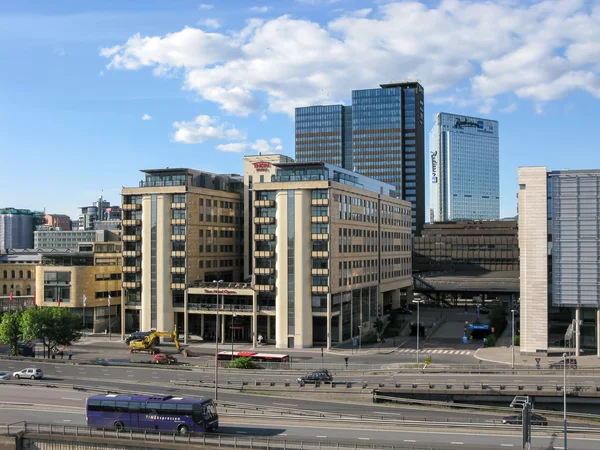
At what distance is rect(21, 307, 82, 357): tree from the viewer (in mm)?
92875

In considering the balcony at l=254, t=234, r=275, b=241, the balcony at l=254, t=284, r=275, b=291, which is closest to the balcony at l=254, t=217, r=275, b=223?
the balcony at l=254, t=234, r=275, b=241

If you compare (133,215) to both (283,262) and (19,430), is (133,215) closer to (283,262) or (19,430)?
(283,262)

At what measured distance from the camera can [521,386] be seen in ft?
210

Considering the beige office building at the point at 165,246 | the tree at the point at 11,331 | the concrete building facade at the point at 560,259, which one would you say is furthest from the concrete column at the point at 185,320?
the concrete building facade at the point at 560,259

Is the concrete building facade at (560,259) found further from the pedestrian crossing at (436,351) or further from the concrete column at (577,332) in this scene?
the pedestrian crossing at (436,351)

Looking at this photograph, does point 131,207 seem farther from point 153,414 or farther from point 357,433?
point 357,433

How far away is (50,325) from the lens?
309 feet

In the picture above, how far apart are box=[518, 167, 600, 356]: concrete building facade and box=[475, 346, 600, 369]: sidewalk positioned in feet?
4.22

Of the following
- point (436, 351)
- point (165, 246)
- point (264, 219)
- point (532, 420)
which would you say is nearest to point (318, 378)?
point (532, 420)

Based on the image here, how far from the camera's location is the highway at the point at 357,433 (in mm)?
46469

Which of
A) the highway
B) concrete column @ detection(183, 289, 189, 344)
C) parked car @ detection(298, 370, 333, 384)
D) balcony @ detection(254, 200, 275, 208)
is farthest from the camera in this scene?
concrete column @ detection(183, 289, 189, 344)

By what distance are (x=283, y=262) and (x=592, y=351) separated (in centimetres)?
4409

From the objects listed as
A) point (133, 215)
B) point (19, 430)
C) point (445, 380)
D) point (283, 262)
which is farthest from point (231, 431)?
point (133, 215)

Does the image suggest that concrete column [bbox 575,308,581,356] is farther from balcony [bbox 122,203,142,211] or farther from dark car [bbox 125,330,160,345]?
balcony [bbox 122,203,142,211]
